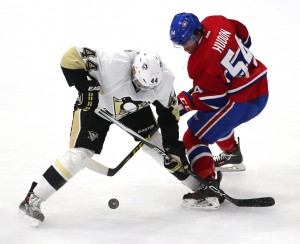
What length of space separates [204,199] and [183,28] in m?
1.10

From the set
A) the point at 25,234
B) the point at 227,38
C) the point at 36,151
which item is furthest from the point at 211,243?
the point at 36,151

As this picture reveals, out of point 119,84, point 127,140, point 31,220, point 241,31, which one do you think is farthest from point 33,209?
point 241,31

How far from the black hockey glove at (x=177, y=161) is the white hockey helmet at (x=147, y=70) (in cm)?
46

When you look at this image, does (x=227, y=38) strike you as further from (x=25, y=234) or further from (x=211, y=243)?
(x=25, y=234)

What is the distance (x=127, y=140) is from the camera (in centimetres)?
463

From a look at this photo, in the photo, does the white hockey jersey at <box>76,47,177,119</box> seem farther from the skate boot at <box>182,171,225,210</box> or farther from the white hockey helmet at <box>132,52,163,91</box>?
the skate boot at <box>182,171,225,210</box>

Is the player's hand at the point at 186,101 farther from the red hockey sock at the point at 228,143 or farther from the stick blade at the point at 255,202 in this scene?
the stick blade at the point at 255,202

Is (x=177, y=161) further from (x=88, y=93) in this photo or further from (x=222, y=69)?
(x=88, y=93)

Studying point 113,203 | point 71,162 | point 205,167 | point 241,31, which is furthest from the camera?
point 241,31

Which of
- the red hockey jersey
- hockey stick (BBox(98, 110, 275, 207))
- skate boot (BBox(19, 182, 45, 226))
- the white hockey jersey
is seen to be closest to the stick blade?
hockey stick (BBox(98, 110, 275, 207))

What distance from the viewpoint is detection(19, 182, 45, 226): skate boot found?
10.4 feet

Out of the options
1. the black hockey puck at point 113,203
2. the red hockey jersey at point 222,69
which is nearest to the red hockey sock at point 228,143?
the red hockey jersey at point 222,69

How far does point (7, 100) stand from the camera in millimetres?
5082

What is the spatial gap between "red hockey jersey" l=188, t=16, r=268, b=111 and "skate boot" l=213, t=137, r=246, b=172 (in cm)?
63
